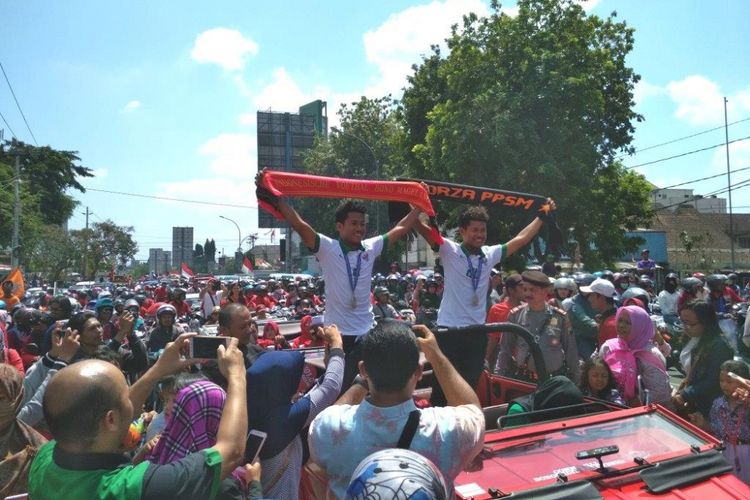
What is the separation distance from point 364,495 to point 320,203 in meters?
40.4

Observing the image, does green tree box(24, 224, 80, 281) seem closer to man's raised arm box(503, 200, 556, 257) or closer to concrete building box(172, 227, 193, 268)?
concrete building box(172, 227, 193, 268)

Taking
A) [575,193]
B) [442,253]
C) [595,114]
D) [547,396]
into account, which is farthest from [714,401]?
[595,114]

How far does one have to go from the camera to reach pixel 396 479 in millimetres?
1614

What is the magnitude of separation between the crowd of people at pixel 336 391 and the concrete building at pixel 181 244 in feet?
349

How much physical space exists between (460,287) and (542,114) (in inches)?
693

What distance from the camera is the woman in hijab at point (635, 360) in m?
4.75

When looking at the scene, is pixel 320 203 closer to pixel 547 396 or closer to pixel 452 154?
pixel 452 154

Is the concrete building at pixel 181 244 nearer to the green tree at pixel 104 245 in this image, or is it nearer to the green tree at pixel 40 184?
the green tree at pixel 104 245

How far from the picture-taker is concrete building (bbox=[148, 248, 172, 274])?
127 m

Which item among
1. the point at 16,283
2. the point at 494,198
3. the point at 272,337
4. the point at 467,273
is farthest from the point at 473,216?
the point at 16,283

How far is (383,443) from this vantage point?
90.6 inches

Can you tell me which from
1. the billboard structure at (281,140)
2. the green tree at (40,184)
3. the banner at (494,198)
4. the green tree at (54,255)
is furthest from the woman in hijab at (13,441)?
the billboard structure at (281,140)

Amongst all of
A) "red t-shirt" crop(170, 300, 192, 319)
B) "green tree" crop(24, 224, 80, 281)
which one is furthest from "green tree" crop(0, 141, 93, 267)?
"red t-shirt" crop(170, 300, 192, 319)

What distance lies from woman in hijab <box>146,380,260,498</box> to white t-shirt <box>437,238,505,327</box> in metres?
2.90
